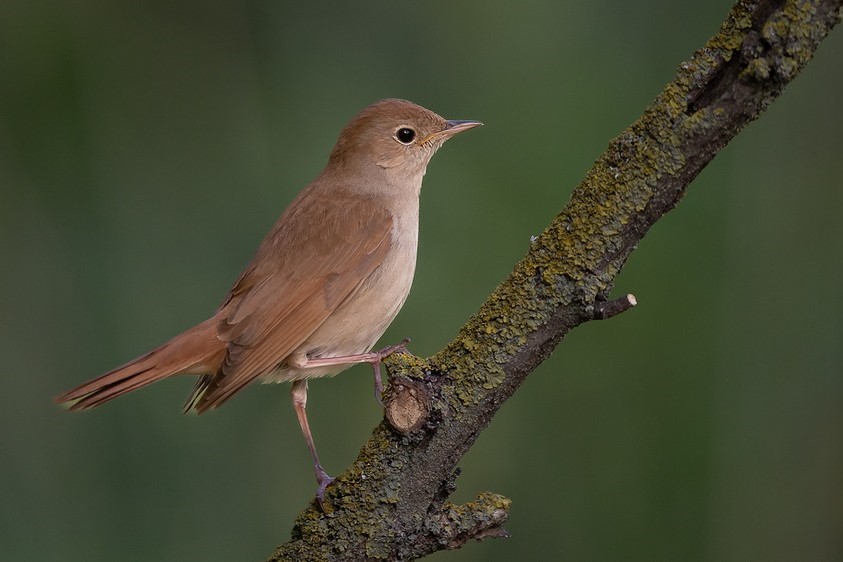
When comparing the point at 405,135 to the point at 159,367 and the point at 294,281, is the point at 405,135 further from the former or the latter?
the point at 159,367

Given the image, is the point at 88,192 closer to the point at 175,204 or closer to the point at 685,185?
the point at 175,204

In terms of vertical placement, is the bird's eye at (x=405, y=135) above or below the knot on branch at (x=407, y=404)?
above

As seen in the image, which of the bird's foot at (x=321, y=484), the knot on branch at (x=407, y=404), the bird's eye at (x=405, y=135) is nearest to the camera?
the knot on branch at (x=407, y=404)

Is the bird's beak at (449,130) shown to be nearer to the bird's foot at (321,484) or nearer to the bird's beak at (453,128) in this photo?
the bird's beak at (453,128)

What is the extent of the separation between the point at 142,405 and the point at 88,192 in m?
0.80

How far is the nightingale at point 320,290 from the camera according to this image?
3.12m

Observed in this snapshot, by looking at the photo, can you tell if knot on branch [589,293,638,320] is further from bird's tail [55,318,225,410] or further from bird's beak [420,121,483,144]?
bird's beak [420,121,483,144]

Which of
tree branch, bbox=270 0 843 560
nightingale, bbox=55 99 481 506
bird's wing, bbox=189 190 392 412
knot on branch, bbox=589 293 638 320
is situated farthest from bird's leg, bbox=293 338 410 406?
knot on branch, bbox=589 293 638 320

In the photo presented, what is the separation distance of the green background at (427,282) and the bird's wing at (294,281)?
50 centimetres

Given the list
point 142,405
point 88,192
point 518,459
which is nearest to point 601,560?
point 518,459

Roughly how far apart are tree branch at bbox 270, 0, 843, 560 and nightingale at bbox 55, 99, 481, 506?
44cm

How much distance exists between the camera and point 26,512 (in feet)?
11.4

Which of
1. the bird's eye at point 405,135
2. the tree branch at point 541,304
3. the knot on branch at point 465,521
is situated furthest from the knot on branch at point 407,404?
the bird's eye at point 405,135

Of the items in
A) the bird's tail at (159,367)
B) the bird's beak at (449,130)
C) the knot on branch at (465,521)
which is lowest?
the knot on branch at (465,521)
